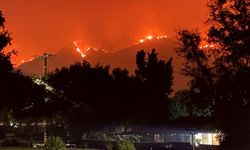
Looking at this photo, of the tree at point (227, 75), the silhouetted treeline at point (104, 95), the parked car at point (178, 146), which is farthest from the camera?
the silhouetted treeline at point (104, 95)

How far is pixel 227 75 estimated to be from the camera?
31812 millimetres

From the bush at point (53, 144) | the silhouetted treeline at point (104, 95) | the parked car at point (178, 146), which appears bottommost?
the parked car at point (178, 146)

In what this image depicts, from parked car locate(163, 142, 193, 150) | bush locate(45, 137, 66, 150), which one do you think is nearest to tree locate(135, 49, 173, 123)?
parked car locate(163, 142, 193, 150)

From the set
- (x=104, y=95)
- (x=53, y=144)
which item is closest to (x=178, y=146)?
(x=53, y=144)

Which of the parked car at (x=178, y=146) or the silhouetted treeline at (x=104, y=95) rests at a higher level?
the silhouetted treeline at (x=104, y=95)

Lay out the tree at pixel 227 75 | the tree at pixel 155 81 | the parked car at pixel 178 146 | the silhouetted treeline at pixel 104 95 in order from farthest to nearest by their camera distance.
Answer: the tree at pixel 155 81, the silhouetted treeline at pixel 104 95, the parked car at pixel 178 146, the tree at pixel 227 75

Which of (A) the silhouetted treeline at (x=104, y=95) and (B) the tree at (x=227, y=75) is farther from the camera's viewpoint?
(A) the silhouetted treeline at (x=104, y=95)

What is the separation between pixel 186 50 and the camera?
34.5 metres

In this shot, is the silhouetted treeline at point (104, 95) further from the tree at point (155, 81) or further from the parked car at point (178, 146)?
the parked car at point (178, 146)

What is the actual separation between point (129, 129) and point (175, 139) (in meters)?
10.5

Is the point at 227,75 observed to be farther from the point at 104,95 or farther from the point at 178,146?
the point at 104,95

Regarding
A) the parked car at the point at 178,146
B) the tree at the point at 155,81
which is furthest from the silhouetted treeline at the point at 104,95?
the parked car at the point at 178,146

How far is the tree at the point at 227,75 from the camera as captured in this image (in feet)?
99.3

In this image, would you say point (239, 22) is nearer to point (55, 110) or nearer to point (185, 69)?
point (185, 69)
